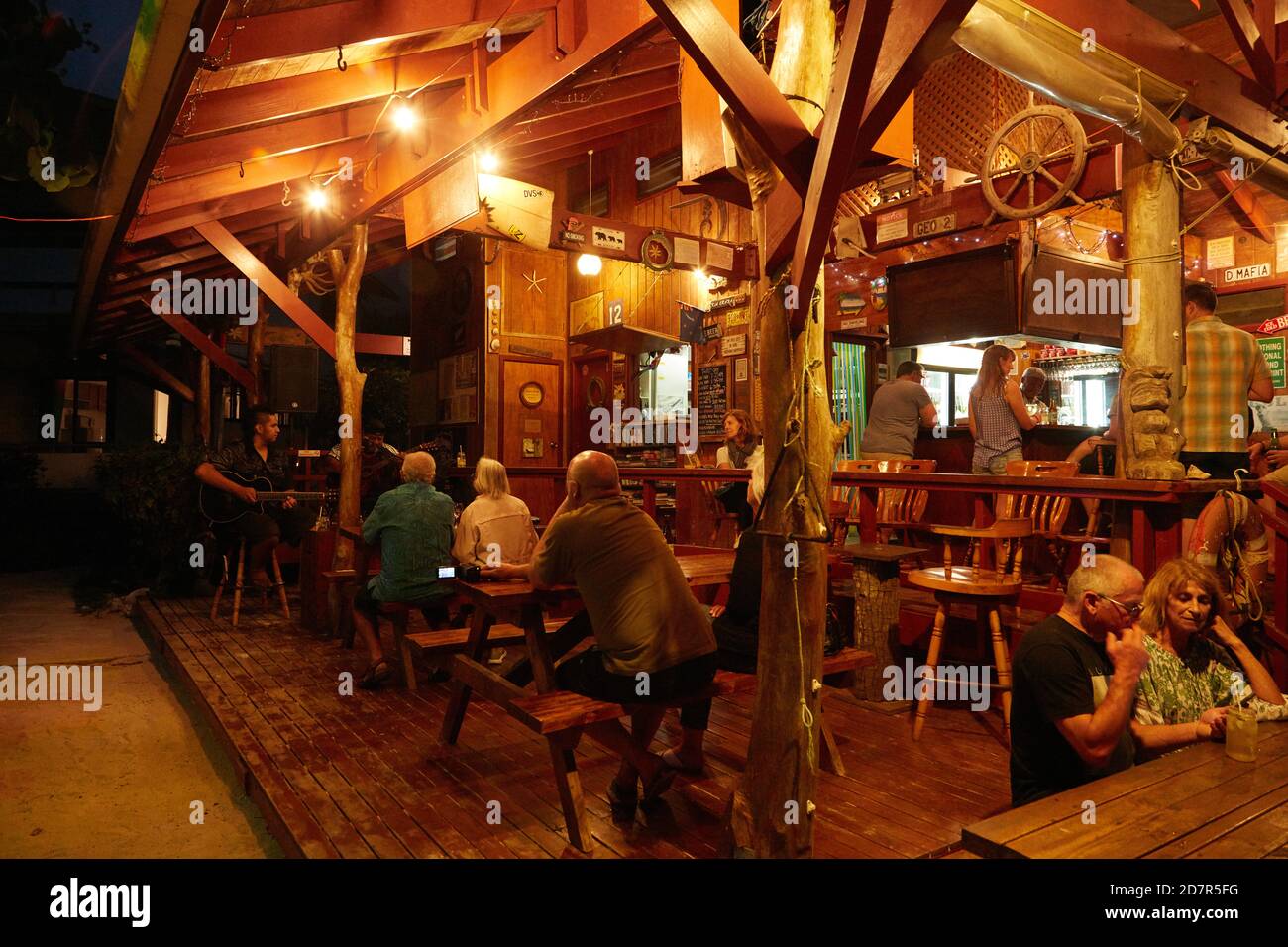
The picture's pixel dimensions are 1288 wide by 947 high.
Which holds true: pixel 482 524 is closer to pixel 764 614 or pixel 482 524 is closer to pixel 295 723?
pixel 295 723

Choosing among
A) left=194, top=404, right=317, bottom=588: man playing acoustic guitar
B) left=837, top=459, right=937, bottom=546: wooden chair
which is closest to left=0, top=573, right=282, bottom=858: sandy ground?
left=194, top=404, right=317, bottom=588: man playing acoustic guitar

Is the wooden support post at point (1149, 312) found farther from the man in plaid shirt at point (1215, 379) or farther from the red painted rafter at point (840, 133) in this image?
the red painted rafter at point (840, 133)

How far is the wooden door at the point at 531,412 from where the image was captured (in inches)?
463

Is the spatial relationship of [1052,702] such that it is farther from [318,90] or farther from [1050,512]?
[318,90]

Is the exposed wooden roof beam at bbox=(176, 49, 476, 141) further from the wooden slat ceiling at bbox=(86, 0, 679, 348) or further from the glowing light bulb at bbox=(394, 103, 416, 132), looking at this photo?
the glowing light bulb at bbox=(394, 103, 416, 132)

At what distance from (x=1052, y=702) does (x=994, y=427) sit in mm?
4390

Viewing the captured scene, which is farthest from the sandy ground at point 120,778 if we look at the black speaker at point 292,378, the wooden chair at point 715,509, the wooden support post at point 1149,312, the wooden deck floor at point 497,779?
the black speaker at point 292,378

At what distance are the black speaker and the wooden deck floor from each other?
25.5 ft

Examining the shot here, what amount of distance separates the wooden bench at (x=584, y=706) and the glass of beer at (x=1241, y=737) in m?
1.23

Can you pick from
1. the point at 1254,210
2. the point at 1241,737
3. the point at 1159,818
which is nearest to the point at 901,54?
the point at 1159,818

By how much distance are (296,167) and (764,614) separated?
644 cm

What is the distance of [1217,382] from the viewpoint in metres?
5.11

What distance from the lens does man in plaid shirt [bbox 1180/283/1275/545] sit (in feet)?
16.7
